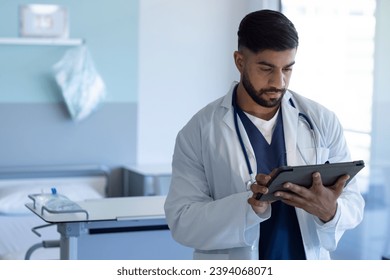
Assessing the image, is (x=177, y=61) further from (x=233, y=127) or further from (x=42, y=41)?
(x=233, y=127)

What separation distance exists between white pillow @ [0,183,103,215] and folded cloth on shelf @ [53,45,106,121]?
17.4 inches

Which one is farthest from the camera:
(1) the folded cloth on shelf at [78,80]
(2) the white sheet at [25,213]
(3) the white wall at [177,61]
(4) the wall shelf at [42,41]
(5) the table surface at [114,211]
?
(3) the white wall at [177,61]

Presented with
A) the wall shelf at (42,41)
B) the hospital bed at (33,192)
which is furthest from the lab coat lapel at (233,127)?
the wall shelf at (42,41)

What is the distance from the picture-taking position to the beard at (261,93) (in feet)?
5.16

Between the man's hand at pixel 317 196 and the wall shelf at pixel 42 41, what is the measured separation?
9.51ft

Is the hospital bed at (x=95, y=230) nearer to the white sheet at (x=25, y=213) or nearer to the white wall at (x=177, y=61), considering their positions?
the white sheet at (x=25, y=213)

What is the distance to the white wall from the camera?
4.43 m

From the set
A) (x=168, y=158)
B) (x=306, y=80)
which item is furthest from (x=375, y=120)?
(x=168, y=158)

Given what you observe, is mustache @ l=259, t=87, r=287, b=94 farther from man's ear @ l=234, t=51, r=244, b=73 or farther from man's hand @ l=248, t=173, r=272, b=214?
man's hand @ l=248, t=173, r=272, b=214

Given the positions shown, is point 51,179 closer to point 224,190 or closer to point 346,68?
point 346,68

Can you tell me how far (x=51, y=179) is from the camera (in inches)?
168

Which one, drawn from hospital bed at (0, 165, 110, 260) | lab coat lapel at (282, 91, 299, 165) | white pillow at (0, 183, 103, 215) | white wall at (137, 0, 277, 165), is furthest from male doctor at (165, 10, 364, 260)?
white wall at (137, 0, 277, 165)

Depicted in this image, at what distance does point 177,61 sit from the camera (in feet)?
14.8

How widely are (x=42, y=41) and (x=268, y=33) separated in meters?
2.79
